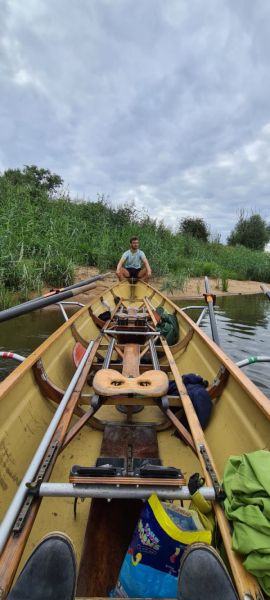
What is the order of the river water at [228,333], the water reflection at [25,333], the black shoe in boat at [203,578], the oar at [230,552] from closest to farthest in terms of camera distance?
the black shoe in boat at [203,578] → the oar at [230,552] → the river water at [228,333] → the water reflection at [25,333]

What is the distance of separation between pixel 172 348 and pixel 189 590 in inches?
104

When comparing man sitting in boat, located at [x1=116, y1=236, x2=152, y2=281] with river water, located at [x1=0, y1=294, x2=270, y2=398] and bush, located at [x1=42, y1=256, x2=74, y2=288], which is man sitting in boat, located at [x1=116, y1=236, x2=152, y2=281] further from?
river water, located at [x1=0, y1=294, x2=270, y2=398]

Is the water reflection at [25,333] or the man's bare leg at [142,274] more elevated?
the man's bare leg at [142,274]

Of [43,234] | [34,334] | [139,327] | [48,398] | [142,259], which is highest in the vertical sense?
[43,234]

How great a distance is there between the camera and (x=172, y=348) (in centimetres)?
352

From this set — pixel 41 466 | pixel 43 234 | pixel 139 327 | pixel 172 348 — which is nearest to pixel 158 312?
pixel 139 327

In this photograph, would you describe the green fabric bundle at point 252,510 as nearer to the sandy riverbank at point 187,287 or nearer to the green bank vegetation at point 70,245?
the green bank vegetation at point 70,245

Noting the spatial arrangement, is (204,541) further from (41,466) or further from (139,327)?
(139,327)

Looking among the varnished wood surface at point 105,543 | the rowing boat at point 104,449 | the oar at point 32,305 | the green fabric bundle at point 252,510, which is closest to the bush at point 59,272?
the oar at point 32,305

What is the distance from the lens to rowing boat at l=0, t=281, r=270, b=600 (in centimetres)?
130

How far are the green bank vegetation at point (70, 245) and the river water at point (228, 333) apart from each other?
68 centimetres

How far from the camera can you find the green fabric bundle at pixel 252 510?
1.04 metres

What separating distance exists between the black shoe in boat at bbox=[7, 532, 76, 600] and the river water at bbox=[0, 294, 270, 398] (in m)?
3.45

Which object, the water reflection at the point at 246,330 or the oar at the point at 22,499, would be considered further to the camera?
the water reflection at the point at 246,330
